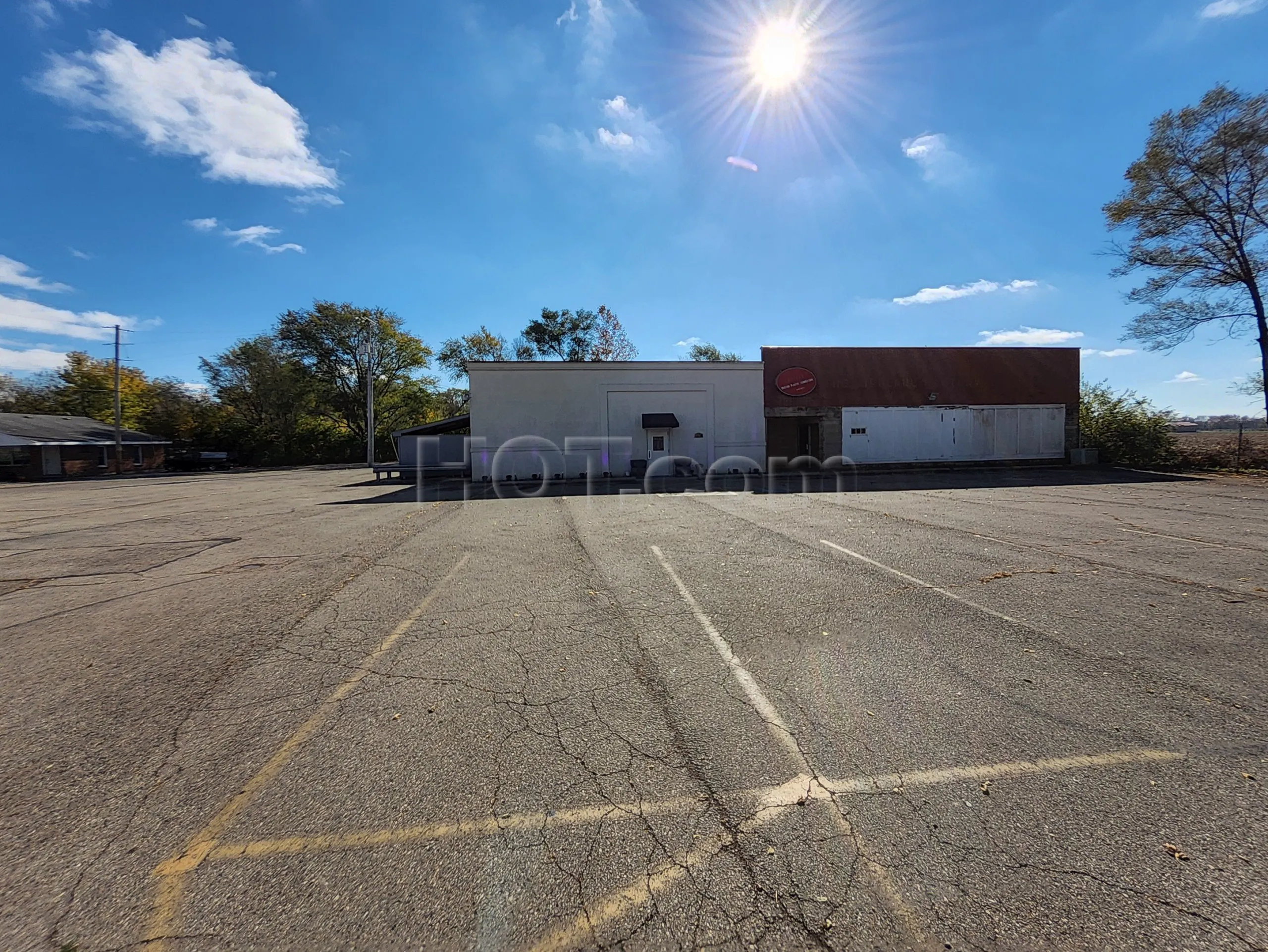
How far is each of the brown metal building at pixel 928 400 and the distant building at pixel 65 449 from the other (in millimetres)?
44028

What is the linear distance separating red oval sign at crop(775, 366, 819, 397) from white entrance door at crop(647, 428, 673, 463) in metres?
5.83

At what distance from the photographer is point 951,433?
24641 millimetres

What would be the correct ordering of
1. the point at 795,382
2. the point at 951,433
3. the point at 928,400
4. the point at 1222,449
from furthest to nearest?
the point at 951,433 → the point at 928,400 → the point at 795,382 → the point at 1222,449

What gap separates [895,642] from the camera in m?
4.14

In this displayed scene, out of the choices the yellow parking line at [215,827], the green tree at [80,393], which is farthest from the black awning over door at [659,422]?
the green tree at [80,393]

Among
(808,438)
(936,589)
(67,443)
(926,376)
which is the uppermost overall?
(926,376)

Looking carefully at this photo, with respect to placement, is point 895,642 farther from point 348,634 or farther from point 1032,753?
point 348,634

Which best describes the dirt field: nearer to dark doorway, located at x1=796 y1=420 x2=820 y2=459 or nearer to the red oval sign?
dark doorway, located at x1=796 y1=420 x2=820 y2=459

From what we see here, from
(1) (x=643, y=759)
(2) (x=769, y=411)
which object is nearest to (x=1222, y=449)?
(2) (x=769, y=411)

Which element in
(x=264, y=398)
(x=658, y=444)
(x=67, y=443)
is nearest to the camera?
(x=658, y=444)

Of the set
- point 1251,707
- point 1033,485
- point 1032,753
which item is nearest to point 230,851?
point 1032,753

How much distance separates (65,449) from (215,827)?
46.4 meters

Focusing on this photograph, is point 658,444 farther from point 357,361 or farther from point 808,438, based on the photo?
point 357,361

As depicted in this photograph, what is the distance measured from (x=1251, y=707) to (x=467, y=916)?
4.63 metres
